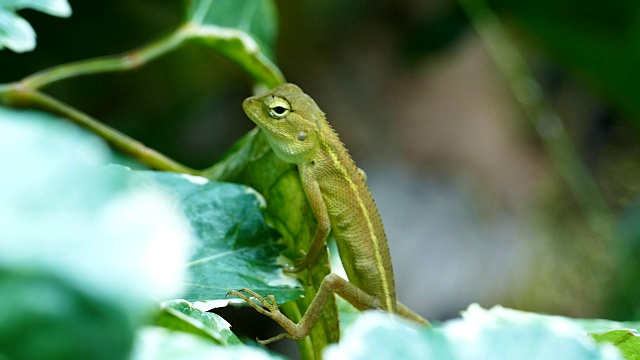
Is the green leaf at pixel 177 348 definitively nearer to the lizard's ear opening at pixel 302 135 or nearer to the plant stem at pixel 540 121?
the lizard's ear opening at pixel 302 135

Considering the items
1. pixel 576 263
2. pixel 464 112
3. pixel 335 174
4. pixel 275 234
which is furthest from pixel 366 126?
pixel 275 234

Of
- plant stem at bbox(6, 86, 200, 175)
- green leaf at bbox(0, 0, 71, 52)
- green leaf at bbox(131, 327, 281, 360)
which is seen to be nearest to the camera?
green leaf at bbox(131, 327, 281, 360)

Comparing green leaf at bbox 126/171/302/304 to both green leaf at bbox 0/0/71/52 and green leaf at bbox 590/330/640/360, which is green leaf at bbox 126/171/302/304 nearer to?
green leaf at bbox 0/0/71/52

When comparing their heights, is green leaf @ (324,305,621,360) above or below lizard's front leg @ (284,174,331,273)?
above

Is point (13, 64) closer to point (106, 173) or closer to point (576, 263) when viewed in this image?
point (106, 173)

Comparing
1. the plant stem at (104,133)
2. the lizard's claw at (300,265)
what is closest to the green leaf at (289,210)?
the lizard's claw at (300,265)

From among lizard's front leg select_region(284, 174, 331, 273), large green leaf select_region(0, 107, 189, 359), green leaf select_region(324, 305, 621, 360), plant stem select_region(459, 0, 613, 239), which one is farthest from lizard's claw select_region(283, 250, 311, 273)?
plant stem select_region(459, 0, 613, 239)

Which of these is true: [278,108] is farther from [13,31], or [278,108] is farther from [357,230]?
[13,31]

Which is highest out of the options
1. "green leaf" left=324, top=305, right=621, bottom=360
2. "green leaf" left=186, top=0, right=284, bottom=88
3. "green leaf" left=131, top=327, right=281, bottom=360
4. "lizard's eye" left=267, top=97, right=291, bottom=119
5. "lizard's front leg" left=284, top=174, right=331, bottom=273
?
"green leaf" left=186, top=0, right=284, bottom=88
